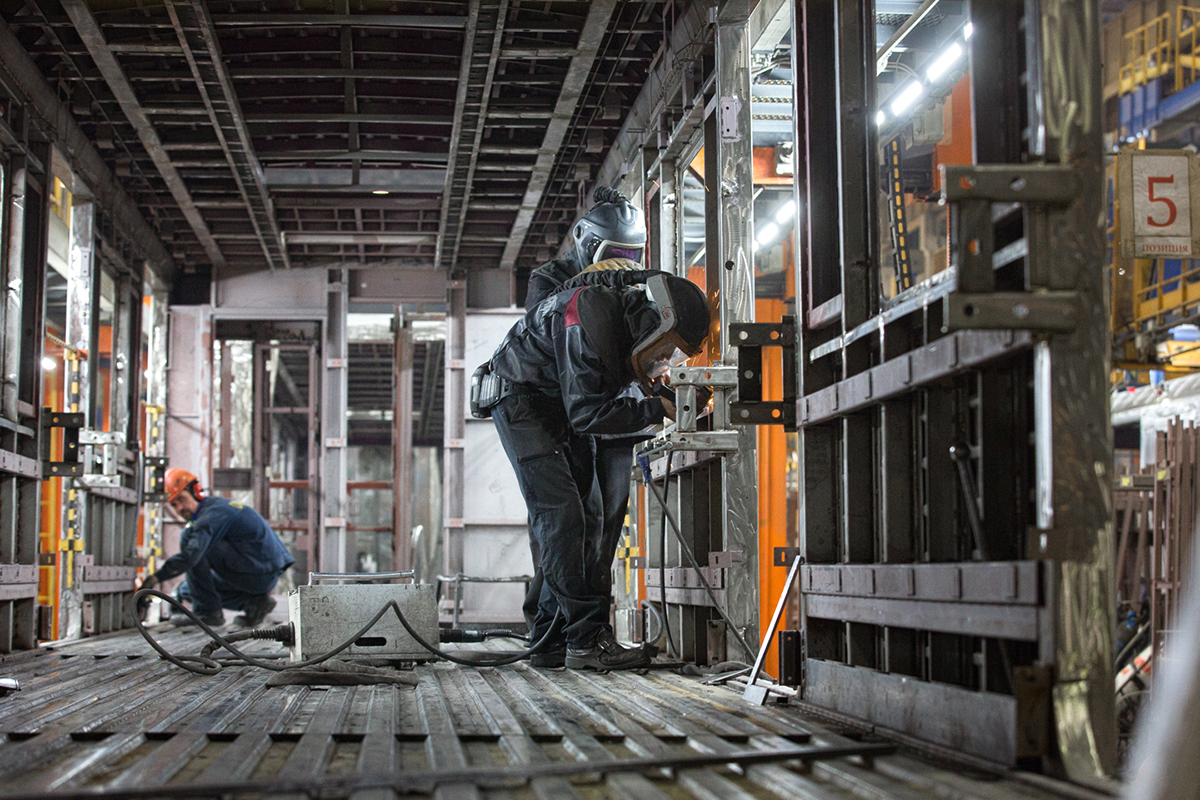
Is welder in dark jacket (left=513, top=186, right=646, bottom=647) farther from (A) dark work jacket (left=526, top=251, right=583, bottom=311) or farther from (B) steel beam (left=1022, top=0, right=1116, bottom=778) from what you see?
(B) steel beam (left=1022, top=0, right=1116, bottom=778)

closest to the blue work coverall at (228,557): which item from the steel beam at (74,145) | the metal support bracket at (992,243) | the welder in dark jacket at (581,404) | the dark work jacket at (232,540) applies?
the dark work jacket at (232,540)

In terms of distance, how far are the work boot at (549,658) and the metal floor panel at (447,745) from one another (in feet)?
2.54

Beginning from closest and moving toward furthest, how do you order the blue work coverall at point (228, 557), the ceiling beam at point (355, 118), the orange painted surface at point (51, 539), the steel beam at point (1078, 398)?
the steel beam at point (1078, 398), the orange painted surface at point (51, 539), the ceiling beam at point (355, 118), the blue work coverall at point (228, 557)

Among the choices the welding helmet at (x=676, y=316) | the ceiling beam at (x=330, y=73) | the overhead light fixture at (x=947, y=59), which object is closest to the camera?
the welding helmet at (x=676, y=316)

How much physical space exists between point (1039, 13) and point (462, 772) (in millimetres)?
2287

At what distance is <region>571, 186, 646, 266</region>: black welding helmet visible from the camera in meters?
6.04

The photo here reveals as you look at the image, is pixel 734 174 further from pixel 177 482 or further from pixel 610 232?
pixel 177 482

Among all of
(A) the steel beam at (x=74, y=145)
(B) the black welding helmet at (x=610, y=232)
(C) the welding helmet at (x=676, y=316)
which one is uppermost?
(A) the steel beam at (x=74, y=145)

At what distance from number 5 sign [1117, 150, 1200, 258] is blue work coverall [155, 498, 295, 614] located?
7957 mm

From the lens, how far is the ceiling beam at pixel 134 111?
7461mm

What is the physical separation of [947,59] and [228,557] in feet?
25.4

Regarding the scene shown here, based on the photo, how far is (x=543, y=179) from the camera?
1083 centimetres

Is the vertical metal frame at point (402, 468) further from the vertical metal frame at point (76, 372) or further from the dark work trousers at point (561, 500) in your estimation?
the dark work trousers at point (561, 500)

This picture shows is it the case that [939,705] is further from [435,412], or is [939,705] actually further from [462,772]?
[435,412]
